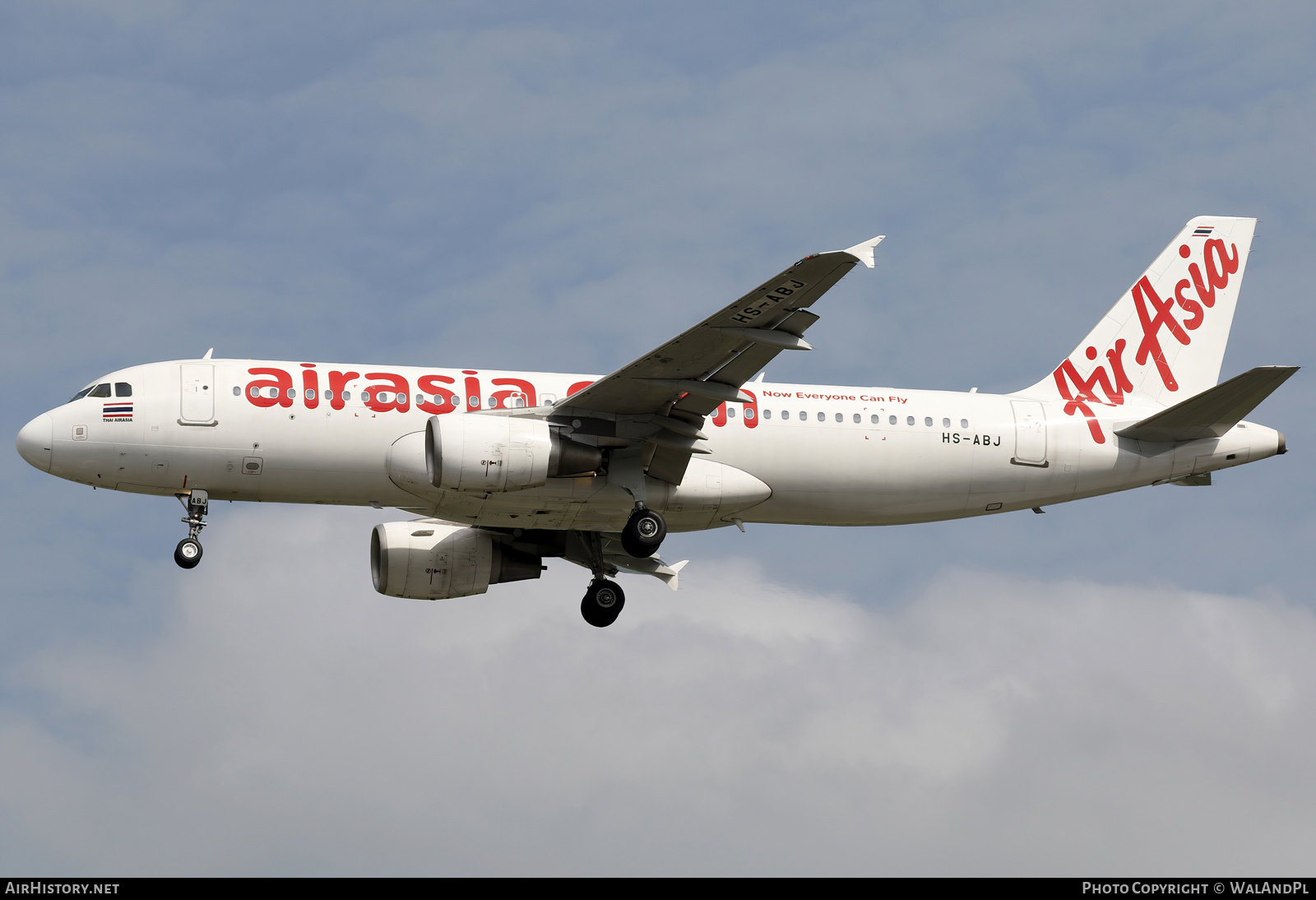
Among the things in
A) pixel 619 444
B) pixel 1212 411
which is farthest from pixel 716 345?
pixel 1212 411

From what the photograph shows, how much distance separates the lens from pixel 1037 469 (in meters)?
38.3

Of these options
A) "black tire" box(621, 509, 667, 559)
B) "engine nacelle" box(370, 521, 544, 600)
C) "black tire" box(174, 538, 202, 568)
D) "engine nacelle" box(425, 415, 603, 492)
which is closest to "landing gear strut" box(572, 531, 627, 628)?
"engine nacelle" box(370, 521, 544, 600)

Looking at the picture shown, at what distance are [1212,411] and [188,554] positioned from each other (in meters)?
23.4

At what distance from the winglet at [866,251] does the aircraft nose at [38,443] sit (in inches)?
699

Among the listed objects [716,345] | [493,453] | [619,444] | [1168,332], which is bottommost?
[493,453]

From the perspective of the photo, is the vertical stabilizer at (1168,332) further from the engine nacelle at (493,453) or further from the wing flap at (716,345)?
the engine nacelle at (493,453)

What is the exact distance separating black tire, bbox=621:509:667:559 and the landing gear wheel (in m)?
4.29

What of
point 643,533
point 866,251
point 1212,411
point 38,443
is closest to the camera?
point 866,251

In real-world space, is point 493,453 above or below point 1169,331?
below

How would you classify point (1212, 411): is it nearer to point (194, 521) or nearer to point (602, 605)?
point (602, 605)

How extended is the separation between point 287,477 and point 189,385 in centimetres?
297

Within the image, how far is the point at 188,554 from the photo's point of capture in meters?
34.8

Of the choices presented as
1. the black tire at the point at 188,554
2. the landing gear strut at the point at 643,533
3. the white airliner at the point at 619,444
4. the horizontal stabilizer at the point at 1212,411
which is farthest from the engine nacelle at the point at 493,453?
the horizontal stabilizer at the point at 1212,411

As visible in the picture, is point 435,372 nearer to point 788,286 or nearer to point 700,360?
point 700,360
